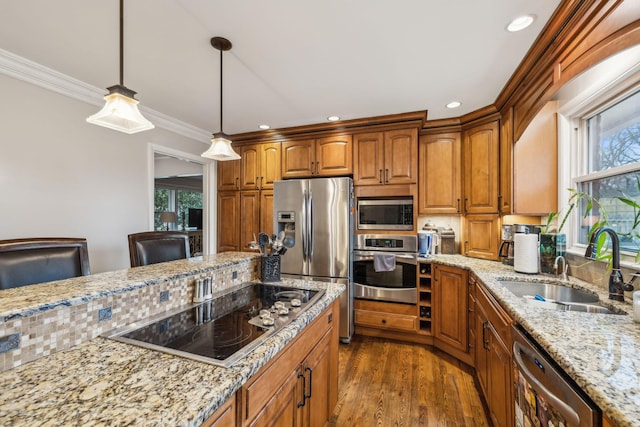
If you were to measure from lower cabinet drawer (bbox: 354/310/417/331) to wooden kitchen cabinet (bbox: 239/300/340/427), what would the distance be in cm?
135

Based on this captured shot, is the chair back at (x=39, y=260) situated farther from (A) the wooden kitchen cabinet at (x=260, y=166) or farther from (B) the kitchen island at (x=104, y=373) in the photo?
(A) the wooden kitchen cabinet at (x=260, y=166)

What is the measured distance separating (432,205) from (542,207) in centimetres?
99

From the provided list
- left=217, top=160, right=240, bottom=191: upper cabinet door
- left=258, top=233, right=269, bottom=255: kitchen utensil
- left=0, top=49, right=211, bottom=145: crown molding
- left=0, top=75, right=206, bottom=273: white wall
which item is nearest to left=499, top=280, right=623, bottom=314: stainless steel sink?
left=258, top=233, right=269, bottom=255: kitchen utensil

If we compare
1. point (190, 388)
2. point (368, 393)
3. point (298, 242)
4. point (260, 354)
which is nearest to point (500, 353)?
point (368, 393)

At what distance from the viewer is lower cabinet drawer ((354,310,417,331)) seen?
2.83 meters

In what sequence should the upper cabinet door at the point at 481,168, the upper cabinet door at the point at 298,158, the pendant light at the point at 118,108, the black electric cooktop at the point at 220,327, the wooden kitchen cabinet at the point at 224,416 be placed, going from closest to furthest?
the wooden kitchen cabinet at the point at 224,416
the black electric cooktop at the point at 220,327
the pendant light at the point at 118,108
the upper cabinet door at the point at 481,168
the upper cabinet door at the point at 298,158

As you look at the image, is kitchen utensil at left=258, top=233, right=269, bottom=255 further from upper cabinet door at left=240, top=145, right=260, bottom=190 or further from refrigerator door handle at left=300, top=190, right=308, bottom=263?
upper cabinet door at left=240, top=145, right=260, bottom=190

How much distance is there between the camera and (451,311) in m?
2.61

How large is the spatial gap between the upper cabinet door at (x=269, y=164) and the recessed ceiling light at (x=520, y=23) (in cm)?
253

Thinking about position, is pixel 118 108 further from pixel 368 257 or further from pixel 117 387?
pixel 368 257

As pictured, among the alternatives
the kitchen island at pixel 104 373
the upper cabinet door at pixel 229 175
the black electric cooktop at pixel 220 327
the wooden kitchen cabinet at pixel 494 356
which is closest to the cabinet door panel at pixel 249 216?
the upper cabinet door at pixel 229 175

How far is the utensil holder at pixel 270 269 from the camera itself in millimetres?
1830

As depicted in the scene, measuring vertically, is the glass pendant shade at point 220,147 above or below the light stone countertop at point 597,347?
above

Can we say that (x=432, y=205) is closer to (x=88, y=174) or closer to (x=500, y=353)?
(x=500, y=353)
